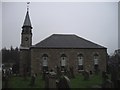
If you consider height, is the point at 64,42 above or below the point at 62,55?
above

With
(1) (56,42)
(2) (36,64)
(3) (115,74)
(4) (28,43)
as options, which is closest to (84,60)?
(1) (56,42)

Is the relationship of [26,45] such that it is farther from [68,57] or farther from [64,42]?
[68,57]

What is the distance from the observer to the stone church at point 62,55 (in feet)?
104

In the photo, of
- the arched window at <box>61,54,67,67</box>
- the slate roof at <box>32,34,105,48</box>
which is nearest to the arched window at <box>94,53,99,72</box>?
the slate roof at <box>32,34,105,48</box>

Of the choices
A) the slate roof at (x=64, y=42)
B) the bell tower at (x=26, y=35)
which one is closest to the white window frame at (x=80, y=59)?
the slate roof at (x=64, y=42)

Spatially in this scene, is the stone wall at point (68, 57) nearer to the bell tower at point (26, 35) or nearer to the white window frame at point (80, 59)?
the white window frame at point (80, 59)

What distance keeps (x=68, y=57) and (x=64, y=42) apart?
299 cm

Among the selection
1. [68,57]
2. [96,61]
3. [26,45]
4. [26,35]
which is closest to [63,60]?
[68,57]

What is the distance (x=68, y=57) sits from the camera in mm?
32219

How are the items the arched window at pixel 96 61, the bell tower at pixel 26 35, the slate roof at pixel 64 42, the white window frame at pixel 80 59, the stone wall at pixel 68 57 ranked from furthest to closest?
the bell tower at pixel 26 35 < the arched window at pixel 96 61 < the white window frame at pixel 80 59 < the slate roof at pixel 64 42 < the stone wall at pixel 68 57

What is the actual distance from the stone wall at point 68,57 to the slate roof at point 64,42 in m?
0.72

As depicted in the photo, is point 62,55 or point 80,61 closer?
point 62,55

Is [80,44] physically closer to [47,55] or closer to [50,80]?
[47,55]

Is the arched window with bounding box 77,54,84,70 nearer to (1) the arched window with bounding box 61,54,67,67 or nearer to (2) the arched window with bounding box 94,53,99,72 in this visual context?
(2) the arched window with bounding box 94,53,99,72
